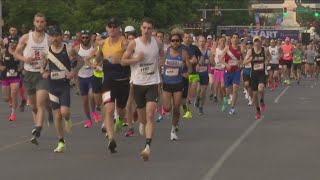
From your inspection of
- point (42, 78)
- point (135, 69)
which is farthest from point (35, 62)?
point (135, 69)

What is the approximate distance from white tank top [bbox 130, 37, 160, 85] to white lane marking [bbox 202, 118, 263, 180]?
1.45m

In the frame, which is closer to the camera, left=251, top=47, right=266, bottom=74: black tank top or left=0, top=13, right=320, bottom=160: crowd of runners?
left=0, top=13, right=320, bottom=160: crowd of runners

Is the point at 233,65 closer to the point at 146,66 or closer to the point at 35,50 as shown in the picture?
the point at 35,50

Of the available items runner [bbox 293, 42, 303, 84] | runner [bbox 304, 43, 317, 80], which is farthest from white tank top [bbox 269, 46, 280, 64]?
runner [bbox 304, 43, 317, 80]

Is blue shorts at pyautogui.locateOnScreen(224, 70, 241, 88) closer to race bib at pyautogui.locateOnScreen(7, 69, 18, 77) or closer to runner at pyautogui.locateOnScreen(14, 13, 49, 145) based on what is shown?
race bib at pyautogui.locateOnScreen(7, 69, 18, 77)

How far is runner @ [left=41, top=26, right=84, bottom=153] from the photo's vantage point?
11500 mm

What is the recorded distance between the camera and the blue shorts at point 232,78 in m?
18.7

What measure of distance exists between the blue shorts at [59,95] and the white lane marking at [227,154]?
240 centimetres

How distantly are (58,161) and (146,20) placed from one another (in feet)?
7.64

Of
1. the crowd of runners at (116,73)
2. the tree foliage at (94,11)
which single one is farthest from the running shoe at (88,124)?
the tree foliage at (94,11)

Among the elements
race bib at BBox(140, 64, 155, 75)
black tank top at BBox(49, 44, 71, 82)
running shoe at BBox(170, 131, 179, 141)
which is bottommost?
running shoe at BBox(170, 131, 179, 141)

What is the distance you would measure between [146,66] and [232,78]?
7.80m

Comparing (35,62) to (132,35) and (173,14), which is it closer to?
(132,35)

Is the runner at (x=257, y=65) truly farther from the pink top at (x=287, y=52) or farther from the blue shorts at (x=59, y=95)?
the pink top at (x=287, y=52)
